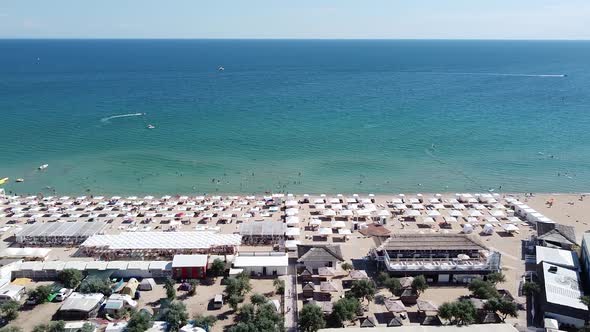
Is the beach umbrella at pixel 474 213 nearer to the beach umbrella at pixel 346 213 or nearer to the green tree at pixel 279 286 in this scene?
the beach umbrella at pixel 346 213

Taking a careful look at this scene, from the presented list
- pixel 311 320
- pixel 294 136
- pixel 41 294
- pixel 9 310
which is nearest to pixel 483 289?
pixel 311 320

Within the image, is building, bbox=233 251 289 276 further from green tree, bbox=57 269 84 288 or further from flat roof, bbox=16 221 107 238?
flat roof, bbox=16 221 107 238

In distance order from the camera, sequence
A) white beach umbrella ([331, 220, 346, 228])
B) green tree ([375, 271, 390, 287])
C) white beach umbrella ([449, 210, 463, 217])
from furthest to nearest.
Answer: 1. white beach umbrella ([449, 210, 463, 217])
2. white beach umbrella ([331, 220, 346, 228])
3. green tree ([375, 271, 390, 287])

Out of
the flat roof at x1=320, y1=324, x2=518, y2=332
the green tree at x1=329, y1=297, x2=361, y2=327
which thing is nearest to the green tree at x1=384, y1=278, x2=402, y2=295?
the green tree at x1=329, y1=297, x2=361, y2=327

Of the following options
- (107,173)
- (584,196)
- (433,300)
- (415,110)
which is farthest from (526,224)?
(415,110)

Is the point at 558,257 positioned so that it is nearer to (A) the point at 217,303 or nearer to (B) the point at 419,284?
(B) the point at 419,284

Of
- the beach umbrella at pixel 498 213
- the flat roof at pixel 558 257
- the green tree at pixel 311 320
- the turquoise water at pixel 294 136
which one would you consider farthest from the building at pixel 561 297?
the turquoise water at pixel 294 136
